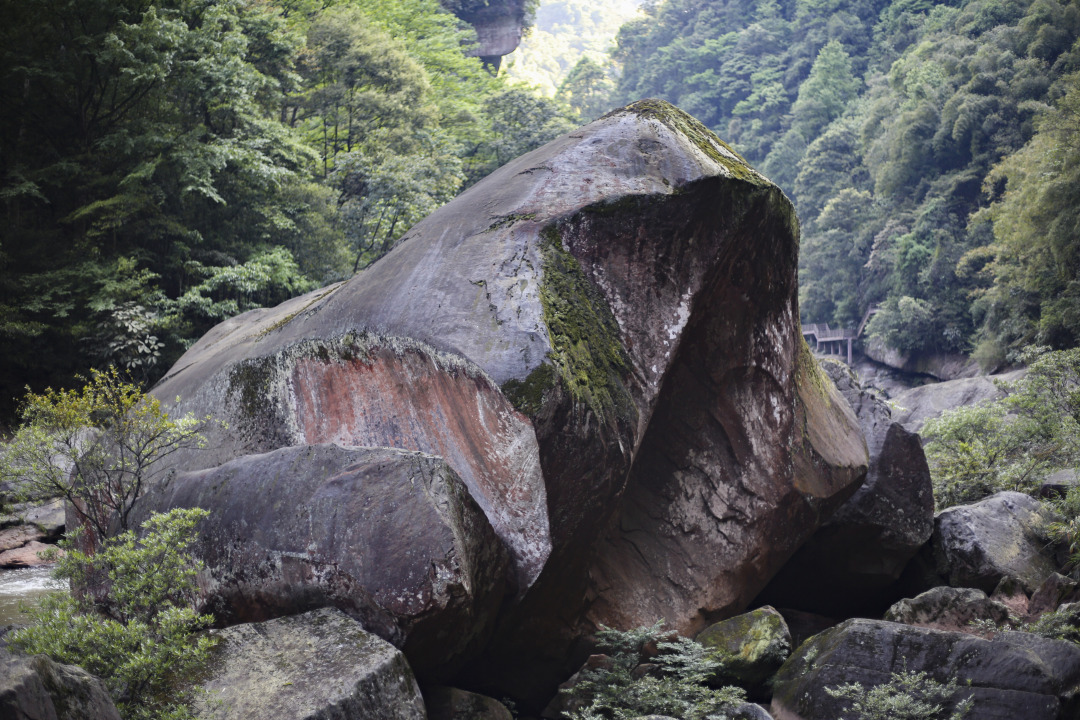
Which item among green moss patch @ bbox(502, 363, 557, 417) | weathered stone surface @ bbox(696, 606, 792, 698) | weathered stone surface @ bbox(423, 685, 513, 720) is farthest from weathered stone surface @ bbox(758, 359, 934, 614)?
green moss patch @ bbox(502, 363, 557, 417)

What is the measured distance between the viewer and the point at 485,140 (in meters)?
26.2

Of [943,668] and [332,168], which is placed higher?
[332,168]

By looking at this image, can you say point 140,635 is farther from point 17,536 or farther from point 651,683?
point 17,536

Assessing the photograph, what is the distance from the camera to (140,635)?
3941mm

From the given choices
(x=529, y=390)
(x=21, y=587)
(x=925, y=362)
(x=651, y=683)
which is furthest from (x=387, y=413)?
(x=925, y=362)

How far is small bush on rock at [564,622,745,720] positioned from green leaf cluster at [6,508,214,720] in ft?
7.64

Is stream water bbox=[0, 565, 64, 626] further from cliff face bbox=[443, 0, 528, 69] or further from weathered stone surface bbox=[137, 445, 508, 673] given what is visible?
cliff face bbox=[443, 0, 528, 69]

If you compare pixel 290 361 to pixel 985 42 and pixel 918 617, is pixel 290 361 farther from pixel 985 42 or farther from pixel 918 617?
pixel 985 42

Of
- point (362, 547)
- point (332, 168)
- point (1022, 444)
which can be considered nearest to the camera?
point (362, 547)

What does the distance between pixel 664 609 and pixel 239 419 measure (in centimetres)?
378

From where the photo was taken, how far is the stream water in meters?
8.15

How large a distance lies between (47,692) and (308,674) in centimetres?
127

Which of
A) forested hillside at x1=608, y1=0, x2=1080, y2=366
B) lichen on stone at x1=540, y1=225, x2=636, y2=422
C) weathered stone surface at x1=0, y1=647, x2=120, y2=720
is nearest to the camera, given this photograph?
weathered stone surface at x1=0, y1=647, x2=120, y2=720

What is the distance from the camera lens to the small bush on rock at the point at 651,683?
494cm
